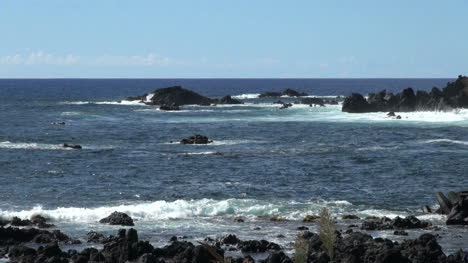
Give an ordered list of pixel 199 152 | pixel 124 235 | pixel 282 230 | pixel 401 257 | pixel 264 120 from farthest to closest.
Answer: pixel 264 120 → pixel 199 152 → pixel 282 230 → pixel 124 235 → pixel 401 257

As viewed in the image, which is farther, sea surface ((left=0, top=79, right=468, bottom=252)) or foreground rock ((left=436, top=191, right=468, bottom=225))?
sea surface ((left=0, top=79, right=468, bottom=252))

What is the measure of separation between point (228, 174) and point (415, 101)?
79.2 metres

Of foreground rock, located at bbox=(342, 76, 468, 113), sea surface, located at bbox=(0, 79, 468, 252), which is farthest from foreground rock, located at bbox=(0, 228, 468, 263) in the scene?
foreground rock, located at bbox=(342, 76, 468, 113)

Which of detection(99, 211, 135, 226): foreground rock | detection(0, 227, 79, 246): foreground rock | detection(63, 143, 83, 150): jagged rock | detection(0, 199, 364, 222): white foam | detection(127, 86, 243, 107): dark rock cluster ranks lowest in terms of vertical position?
detection(127, 86, 243, 107): dark rock cluster

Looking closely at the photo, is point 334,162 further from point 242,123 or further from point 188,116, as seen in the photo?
point 188,116

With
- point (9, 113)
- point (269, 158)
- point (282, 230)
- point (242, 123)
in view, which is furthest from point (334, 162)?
point (9, 113)

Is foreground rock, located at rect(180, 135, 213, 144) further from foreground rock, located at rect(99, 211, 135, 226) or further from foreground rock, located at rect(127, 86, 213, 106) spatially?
foreground rock, located at rect(127, 86, 213, 106)

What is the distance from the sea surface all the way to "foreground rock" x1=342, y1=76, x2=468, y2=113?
20104mm

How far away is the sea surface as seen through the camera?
4469 cm

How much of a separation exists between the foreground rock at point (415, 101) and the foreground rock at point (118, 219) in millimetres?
95725

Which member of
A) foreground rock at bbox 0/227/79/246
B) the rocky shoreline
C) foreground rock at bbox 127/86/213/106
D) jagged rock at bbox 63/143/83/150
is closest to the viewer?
the rocky shoreline

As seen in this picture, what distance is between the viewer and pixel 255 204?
4834 centimetres

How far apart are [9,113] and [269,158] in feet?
253

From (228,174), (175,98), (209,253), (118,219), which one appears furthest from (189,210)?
(175,98)
